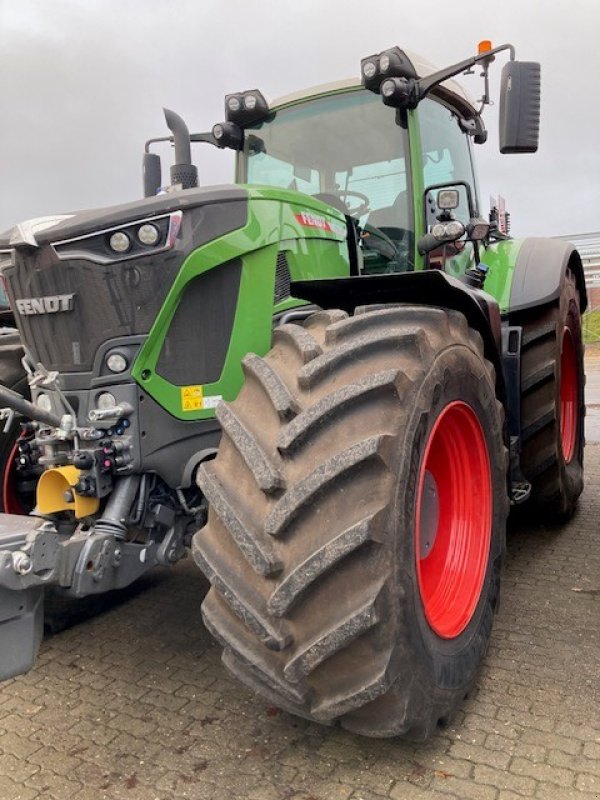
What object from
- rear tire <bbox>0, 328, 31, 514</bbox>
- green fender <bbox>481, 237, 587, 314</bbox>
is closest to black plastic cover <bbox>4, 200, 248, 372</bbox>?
rear tire <bbox>0, 328, 31, 514</bbox>

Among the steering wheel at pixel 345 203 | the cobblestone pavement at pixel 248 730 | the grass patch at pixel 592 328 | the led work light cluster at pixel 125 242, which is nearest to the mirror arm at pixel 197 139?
the steering wheel at pixel 345 203

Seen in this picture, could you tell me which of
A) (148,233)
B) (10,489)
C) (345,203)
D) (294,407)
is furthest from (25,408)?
(345,203)

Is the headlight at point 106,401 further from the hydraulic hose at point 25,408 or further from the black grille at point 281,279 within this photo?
the black grille at point 281,279

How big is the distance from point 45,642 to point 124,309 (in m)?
1.63

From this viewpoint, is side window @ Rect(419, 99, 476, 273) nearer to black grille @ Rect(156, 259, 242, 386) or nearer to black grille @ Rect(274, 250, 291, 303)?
black grille @ Rect(274, 250, 291, 303)

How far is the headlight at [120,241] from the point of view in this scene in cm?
226

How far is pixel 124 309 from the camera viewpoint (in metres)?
2.30

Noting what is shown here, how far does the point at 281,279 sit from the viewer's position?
8.67ft

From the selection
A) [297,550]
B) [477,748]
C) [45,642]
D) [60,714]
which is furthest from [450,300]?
[45,642]

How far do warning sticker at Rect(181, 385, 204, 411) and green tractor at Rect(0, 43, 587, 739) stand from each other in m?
0.01

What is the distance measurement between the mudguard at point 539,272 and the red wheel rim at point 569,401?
673 millimetres

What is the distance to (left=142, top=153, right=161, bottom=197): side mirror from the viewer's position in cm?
361

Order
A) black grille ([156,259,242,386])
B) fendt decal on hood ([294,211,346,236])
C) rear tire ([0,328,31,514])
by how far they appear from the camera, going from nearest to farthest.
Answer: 1. black grille ([156,259,242,386])
2. fendt decal on hood ([294,211,346,236])
3. rear tire ([0,328,31,514])

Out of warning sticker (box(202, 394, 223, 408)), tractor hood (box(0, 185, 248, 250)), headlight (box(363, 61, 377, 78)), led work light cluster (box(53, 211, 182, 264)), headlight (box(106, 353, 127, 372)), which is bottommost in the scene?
warning sticker (box(202, 394, 223, 408))
